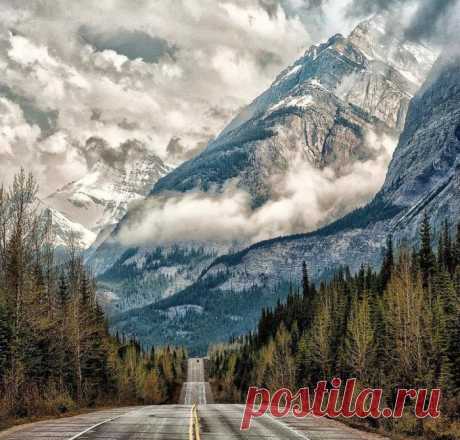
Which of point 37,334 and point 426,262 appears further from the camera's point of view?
point 426,262

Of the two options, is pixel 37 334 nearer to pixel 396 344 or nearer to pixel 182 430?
pixel 182 430

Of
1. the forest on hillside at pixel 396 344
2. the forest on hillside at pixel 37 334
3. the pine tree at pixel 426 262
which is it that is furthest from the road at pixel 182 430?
the pine tree at pixel 426 262

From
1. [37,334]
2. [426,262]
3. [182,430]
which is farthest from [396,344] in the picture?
[182,430]

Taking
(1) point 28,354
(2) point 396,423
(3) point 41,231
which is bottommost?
(2) point 396,423

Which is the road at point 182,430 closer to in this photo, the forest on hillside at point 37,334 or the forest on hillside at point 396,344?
the forest on hillside at point 396,344

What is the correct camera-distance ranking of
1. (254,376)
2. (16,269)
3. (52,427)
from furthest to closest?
(254,376)
(16,269)
(52,427)

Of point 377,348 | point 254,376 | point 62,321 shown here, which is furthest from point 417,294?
point 254,376

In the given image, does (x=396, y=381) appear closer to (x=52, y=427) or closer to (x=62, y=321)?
(x=62, y=321)

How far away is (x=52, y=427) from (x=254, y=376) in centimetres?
13186

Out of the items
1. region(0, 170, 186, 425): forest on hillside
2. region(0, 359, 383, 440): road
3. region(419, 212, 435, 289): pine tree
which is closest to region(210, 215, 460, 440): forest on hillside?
region(419, 212, 435, 289): pine tree

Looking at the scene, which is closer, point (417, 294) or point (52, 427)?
point (52, 427)

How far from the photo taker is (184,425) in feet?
109

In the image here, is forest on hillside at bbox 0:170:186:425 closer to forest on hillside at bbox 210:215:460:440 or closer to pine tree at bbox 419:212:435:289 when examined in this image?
forest on hillside at bbox 210:215:460:440

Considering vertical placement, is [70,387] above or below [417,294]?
below
